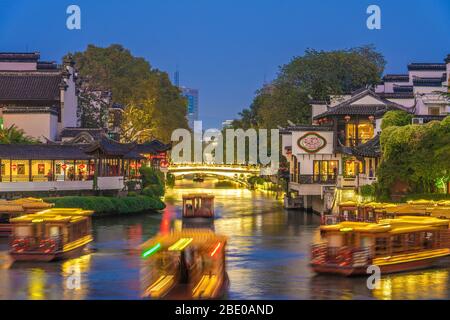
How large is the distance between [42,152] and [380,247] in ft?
168

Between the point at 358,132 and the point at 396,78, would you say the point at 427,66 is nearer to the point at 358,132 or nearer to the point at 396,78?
the point at 396,78

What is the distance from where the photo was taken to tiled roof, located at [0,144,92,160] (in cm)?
8450

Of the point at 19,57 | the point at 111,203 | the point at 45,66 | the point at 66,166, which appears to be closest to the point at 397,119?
the point at 111,203

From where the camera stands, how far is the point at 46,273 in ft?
141

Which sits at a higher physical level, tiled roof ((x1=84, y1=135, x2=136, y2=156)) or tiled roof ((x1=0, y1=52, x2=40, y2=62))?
tiled roof ((x1=0, y1=52, x2=40, y2=62))

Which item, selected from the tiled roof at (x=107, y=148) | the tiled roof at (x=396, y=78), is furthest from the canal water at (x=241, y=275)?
the tiled roof at (x=396, y=78)

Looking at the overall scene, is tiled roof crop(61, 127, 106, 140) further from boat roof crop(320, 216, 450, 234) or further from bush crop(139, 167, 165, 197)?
boat roof crop(320, 216, 450, 234)

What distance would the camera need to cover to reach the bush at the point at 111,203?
7400 cm

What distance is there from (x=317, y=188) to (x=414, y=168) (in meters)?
25.9

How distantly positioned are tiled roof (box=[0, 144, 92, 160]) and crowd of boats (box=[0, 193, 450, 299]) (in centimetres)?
3231

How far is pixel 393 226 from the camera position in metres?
42.1

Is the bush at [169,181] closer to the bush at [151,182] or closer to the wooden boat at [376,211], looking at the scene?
the bush at [151,182]

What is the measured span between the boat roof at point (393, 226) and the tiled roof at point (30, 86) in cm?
7042

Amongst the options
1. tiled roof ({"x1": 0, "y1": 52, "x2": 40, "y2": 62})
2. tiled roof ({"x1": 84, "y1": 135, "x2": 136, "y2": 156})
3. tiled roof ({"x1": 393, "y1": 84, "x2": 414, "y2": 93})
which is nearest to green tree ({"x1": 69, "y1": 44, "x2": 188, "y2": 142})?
tiled roof ({"x1": 0, "y1": 52, "x2": 40, "y2": 62})
